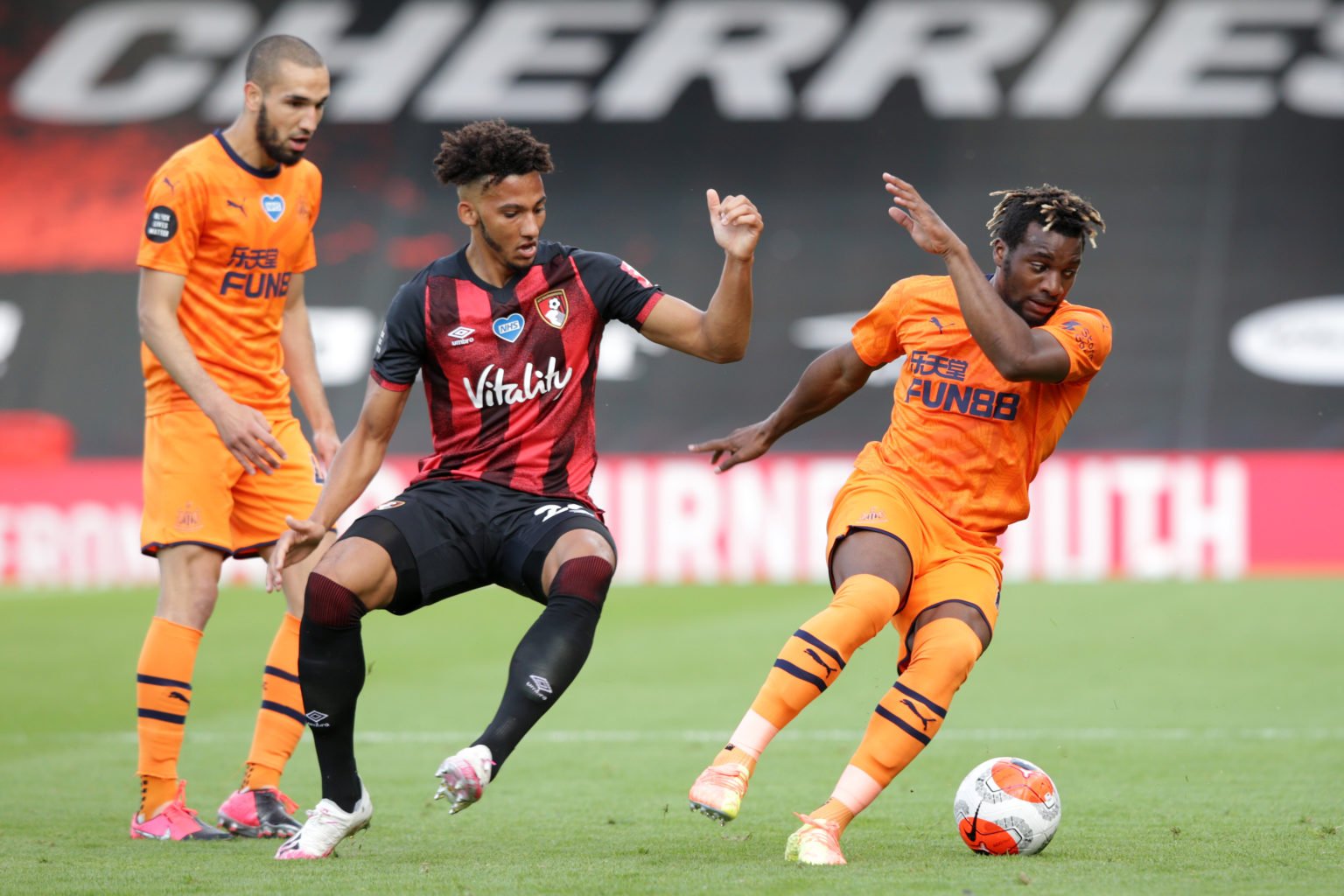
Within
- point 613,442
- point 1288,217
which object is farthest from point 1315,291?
point 613,442

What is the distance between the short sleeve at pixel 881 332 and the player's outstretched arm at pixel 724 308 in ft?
1.69

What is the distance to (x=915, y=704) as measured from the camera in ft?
14.9

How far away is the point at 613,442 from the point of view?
17.3 meters

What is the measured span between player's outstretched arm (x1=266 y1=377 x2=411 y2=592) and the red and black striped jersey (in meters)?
0.07

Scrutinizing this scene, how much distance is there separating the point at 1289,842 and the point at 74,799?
4.18 meters

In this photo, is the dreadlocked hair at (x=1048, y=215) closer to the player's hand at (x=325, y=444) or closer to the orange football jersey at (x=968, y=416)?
the orange football jersey at (x=968, y=416)

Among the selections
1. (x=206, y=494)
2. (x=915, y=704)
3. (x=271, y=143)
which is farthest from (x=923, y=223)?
(x=206, y=494)

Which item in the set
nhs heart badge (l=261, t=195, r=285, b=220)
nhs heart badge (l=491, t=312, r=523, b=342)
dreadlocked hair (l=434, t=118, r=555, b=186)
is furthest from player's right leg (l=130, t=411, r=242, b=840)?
dreadlocked hair (l=434, t=118, r=555, b=186)

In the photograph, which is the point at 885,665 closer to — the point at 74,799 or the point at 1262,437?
the point at 74,799

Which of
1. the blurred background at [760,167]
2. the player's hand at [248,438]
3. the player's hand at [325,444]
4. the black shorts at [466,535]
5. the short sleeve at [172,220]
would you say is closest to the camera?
the black shorts at [466,535]

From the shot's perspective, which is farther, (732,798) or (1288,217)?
(1288,217)

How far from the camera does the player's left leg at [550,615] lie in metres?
4.37

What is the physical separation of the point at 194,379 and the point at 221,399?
14 cm

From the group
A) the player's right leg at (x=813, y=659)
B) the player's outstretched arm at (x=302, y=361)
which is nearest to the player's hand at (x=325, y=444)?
Result: the player's outstretched arm at (x=302, y=361)
